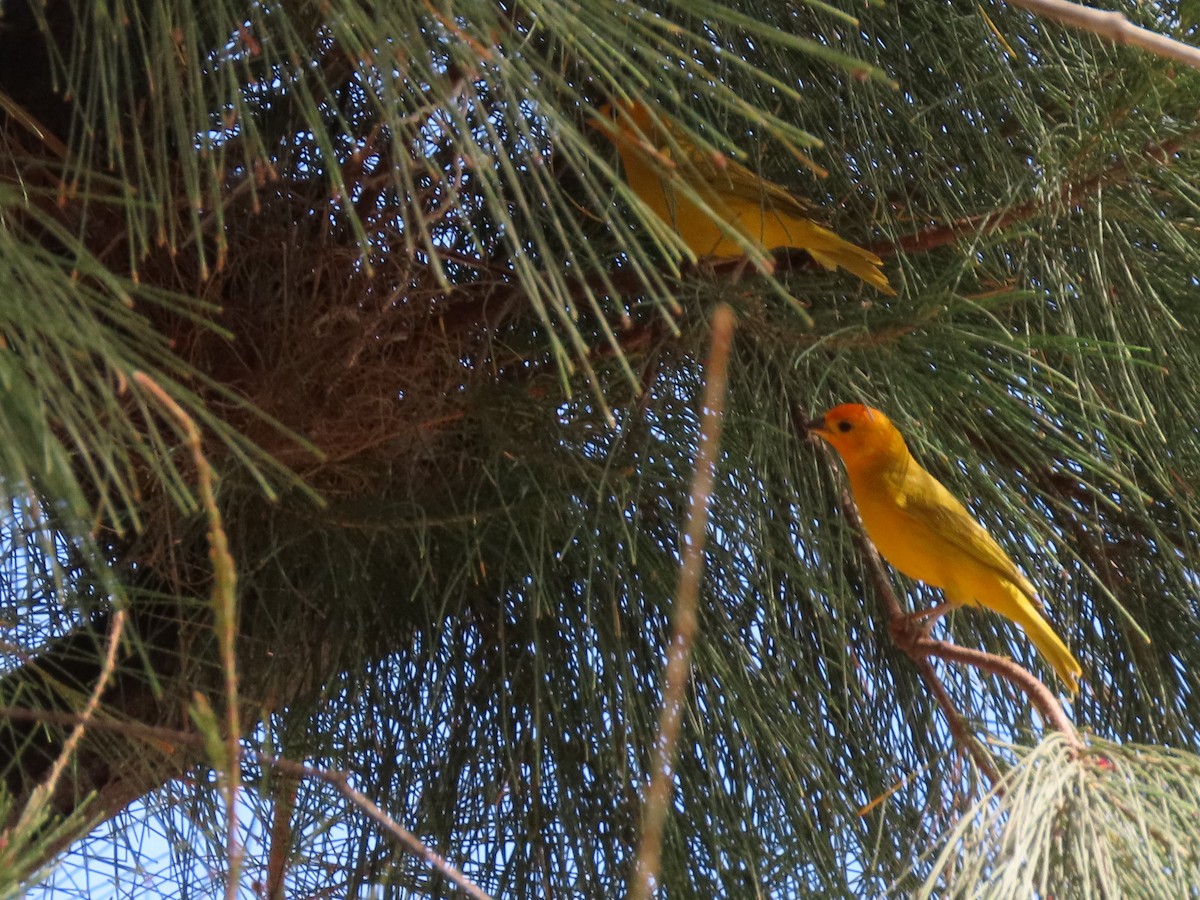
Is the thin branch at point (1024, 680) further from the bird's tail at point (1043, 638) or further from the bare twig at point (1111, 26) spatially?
the bare twig at point (1111, 26)

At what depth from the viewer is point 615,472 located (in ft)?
4.51

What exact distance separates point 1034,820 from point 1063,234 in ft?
2.18

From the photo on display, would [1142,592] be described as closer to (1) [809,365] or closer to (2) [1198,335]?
(2) [1198,335]

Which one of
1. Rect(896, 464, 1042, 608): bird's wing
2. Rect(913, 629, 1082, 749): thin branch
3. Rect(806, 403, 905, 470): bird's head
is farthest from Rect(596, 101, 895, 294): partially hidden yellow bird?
Rect(913, 629, 1082, 749): thin branch

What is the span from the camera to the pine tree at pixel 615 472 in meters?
1.27

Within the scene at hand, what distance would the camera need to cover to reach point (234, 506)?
4.73 ft

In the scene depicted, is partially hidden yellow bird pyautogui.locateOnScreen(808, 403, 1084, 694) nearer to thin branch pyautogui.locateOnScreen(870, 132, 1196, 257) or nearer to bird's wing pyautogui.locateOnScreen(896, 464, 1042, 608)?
bird's wing pyautogui.locateOnScreen(896, 464, 1042, 608)

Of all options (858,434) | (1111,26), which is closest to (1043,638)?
(858,434)

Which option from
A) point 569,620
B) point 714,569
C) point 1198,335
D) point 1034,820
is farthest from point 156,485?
point 1198,335

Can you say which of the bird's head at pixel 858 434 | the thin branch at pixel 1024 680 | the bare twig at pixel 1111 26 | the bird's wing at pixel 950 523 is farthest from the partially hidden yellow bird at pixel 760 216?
the bare twig at pixel 1111 26

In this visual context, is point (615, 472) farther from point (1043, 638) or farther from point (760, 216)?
point (1043, 638)

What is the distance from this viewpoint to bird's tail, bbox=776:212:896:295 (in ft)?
4.48

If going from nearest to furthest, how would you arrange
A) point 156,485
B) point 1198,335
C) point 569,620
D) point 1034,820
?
point 1034,820, point 156,485, point 1198,335, point 569,620

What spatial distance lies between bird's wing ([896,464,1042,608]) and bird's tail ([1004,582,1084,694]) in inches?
0.5
